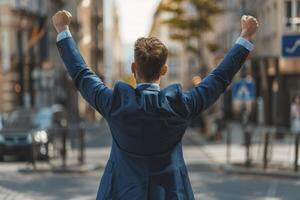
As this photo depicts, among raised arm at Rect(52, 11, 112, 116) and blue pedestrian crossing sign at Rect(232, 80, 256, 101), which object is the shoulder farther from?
blue pedestrian crossing sign at Rect(232, 80, 256, 101)

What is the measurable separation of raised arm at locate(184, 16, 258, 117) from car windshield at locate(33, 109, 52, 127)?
59.6ft

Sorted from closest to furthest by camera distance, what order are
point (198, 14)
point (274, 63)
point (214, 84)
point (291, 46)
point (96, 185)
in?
point (214, 84)
point (96, 185)
point (291, 46)
point (198, 14)
point (274, 63)

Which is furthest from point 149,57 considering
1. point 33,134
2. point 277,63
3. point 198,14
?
point 277,63

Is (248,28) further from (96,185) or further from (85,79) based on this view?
(96,185)

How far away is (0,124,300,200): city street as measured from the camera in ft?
39.3

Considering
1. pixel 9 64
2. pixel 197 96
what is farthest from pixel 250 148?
pixel 9 64

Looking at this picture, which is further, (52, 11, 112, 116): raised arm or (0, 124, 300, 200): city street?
(0, 124, 300, 200): city street

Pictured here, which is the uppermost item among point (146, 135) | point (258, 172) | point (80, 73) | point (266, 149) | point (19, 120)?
point (80, 73)

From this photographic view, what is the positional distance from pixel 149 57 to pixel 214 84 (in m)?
0.33

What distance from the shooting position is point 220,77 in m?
3.41

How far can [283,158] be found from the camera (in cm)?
1719

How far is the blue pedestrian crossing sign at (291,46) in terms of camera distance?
14195mm

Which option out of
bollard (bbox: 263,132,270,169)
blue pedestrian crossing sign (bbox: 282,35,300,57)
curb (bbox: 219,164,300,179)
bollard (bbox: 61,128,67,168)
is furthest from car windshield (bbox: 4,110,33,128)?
blue pedestrian crossing sign (bbox: 282,35,300,57)

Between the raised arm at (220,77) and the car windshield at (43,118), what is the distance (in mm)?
18164
